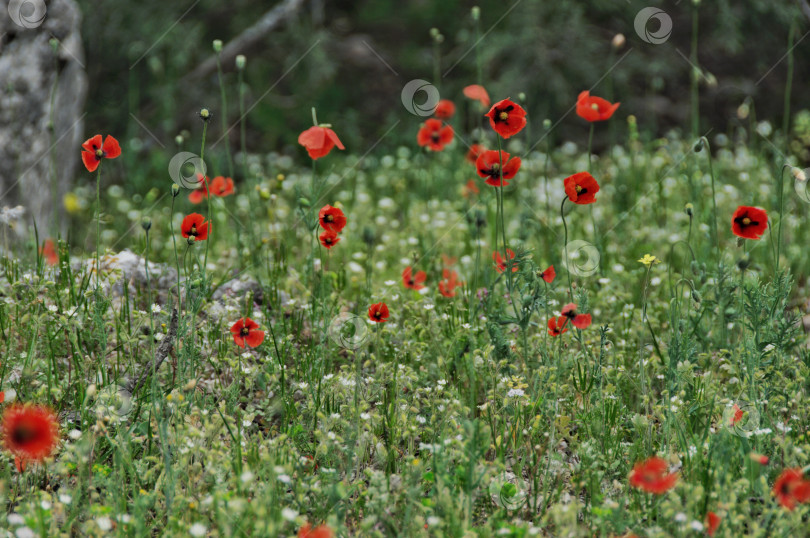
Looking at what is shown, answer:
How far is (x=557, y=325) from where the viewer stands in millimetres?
2584

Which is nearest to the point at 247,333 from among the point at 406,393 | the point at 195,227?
the point at 195,227

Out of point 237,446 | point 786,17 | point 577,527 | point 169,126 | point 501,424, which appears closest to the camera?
point 577,527

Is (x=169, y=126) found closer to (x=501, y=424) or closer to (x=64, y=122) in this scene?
(x=64, y=122)

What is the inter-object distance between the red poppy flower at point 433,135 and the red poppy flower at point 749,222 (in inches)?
56.4

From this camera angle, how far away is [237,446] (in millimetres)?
2158

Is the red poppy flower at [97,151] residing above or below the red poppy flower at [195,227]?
above

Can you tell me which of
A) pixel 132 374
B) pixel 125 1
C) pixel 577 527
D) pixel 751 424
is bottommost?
pixel 132 374

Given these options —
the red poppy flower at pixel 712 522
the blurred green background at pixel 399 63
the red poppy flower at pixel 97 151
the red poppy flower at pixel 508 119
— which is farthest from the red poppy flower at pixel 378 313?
the blurred green background at pixel 399 63

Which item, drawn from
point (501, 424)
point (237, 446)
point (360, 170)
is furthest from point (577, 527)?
point (360, 170)

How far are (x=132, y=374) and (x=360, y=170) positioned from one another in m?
3.50

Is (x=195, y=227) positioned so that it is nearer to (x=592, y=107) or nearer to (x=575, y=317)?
(x=575, y=317)

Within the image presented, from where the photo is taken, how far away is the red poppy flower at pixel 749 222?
253 cm

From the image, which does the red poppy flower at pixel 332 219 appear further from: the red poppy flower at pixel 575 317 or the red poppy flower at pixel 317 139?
the red poppy flower at pixel 575 317

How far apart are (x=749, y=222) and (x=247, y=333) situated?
1.65 metres
